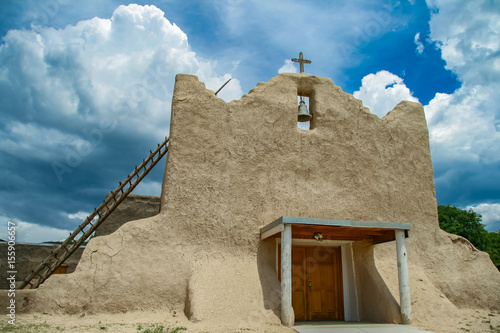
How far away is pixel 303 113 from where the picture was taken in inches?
406

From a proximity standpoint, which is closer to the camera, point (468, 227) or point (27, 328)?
point (27, 328)

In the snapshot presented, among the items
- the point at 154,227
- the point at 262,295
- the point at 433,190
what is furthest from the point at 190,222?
the point at 433,190

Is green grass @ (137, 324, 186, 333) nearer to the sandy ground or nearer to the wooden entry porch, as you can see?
the sandy ground

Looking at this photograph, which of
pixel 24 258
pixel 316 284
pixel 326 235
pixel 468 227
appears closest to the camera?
pixel 326 235

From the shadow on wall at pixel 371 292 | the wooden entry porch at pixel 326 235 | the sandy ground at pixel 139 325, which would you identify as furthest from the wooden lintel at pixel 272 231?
the shadow on wall at pixel 371 292

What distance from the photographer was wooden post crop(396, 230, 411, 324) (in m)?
8.20

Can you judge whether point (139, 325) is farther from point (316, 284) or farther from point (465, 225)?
point (465, 225)

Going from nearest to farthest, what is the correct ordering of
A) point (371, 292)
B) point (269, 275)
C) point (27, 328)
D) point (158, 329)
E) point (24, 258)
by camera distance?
point (27, 328) → point (158, 329) → point (269, 275) → point (371, 292) → point (24, 258)

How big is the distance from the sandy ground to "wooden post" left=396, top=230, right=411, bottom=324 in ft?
1.01

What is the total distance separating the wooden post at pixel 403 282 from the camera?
26.9ft

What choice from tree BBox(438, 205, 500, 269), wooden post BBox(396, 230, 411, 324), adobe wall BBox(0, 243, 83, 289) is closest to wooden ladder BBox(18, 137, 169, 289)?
adobe wall BBox(0, 243, 83, 289)

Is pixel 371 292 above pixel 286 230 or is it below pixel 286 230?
below

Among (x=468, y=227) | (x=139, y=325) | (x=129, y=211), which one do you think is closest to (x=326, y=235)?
(x=139, y=325)

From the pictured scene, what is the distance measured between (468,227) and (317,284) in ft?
58.8
